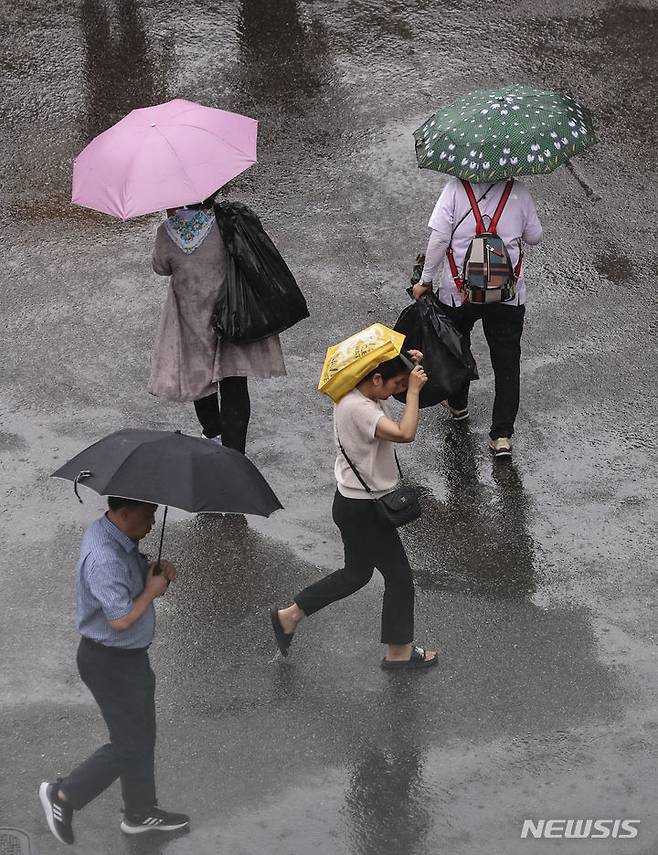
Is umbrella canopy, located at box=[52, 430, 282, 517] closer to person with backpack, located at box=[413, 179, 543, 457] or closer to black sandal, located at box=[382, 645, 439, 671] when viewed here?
black sandal, located at box=[382, 645, 439, 671]

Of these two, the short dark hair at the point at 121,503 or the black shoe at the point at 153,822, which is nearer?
the short dark hair at the point at 121,503

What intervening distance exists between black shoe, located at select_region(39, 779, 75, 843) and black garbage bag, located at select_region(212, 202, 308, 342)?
2649 mm

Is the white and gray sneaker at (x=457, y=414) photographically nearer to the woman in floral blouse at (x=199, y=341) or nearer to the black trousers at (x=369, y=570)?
the woman in floral blouse at (x=199, y=341)

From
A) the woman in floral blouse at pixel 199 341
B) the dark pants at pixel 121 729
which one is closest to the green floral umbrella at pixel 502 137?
the woman in floral blouse at pixel 199 341

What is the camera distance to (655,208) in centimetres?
969

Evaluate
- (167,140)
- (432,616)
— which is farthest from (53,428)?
(432,616)

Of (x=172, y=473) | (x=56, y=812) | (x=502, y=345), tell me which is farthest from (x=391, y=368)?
(x=56, y=812)

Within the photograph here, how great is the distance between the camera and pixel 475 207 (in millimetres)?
6945

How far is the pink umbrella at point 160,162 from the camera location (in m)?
6.28

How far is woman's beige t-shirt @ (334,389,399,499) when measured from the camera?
5516 millimetres

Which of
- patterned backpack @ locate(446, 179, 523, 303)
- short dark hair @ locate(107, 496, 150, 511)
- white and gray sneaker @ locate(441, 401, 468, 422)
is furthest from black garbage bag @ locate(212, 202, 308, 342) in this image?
short dark hair @ locate(107, 496, 150, 511)

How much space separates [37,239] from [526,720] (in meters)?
5.55

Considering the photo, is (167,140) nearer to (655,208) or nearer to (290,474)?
(290,474)

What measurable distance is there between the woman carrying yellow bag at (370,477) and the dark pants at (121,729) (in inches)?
46.2
